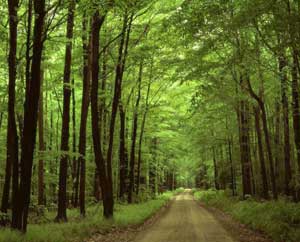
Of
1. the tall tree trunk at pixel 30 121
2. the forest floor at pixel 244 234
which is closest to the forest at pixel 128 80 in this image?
the tall tree trunk at pixel 30 121

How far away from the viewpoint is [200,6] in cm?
1265

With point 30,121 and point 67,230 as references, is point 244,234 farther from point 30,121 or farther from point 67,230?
point 30,121

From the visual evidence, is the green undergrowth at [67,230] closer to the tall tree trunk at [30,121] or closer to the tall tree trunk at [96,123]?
the tall tree trunk at [30,121]

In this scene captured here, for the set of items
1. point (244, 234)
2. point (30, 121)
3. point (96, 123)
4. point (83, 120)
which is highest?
point (83, 120)

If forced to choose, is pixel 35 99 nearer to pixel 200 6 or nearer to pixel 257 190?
pixel 200 6

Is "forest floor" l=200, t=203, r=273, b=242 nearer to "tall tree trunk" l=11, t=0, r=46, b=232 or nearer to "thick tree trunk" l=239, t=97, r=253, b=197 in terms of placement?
"tall tree trunk" l=11, t=0, r=46, b=232

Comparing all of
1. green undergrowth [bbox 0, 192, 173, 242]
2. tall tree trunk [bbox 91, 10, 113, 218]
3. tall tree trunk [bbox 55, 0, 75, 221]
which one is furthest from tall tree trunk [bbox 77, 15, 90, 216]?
green undergrowth [bbox 0, 192, 173, 242]

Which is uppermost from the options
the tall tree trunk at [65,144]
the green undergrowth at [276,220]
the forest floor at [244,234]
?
the tall tree trunk at [65,144]

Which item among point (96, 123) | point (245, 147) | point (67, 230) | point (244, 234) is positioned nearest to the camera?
point (67, 230)

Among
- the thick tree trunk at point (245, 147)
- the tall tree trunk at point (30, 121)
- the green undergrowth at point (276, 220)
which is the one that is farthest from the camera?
the thick tree trunk at point (245, 147)

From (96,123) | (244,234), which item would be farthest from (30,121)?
(244,234)

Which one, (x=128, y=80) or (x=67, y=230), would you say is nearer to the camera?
(x=67, y=230)

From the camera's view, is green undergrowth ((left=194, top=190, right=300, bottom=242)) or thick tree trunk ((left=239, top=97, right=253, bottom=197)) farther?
thick tree trunk ((left=239, top=97, right=253, bottom=197))

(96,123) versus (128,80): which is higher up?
(128,80)
